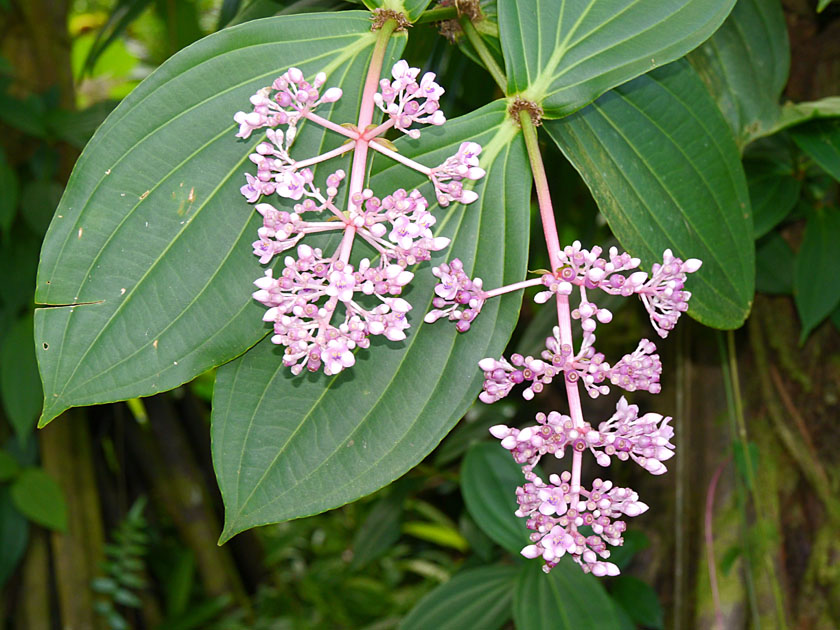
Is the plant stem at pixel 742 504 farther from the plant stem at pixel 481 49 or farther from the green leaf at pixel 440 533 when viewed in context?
the green leaf at pixel 440 533

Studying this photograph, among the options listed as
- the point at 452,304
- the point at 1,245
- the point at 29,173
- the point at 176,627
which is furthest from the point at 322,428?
the point at 176,627

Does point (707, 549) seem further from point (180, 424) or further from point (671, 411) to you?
point (180, 424)

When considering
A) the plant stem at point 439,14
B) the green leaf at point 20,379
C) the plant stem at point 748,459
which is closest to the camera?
the plant stem at point 439,14

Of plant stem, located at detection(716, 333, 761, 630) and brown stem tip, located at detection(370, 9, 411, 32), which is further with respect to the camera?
plant stem, located at detection(716, 333, 761, 630)

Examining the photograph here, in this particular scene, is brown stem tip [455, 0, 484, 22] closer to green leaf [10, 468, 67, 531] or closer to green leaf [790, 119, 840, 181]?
green leaf [790, 119, 840, 181]

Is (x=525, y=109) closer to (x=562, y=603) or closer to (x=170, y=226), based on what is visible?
(x=170, y=226)

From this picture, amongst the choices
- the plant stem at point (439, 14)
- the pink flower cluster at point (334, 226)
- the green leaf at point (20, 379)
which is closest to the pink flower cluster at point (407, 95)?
the pink flower cluster at point (334, 226)

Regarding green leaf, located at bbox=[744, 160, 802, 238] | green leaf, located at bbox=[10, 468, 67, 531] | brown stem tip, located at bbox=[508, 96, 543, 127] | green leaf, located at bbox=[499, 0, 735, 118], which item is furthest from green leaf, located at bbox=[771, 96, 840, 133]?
green leaf, located at bbox=[10, 468, 67, 531]
